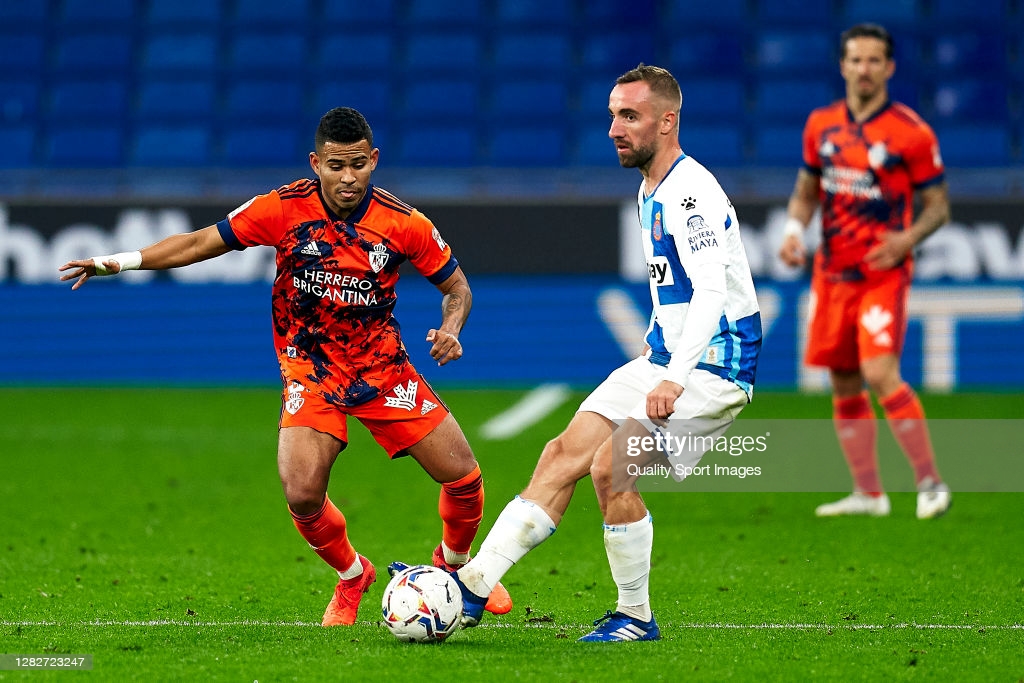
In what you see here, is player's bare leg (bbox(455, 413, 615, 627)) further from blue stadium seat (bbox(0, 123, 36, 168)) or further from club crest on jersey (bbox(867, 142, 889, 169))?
blue stadium seat (bbox(0, 123, 36, 168))

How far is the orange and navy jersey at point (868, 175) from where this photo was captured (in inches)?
328

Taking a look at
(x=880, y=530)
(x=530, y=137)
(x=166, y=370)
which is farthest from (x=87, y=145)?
(x=880, y=530)

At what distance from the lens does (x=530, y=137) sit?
16562mm

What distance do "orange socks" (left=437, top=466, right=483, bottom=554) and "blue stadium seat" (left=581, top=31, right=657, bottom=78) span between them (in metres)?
11.9

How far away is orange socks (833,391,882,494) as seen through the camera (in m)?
8.41

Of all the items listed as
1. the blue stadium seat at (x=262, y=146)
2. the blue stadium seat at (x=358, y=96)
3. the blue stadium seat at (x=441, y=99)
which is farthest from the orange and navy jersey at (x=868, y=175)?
the blue stadium seat at (x=358, y=96)

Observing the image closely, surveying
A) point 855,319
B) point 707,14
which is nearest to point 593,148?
point 707,14

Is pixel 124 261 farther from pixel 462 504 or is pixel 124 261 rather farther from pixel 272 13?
pixel 272 13

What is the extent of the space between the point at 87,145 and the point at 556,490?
13.0 metres

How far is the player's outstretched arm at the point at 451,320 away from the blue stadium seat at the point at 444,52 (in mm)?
11791

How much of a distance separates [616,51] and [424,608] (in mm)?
13213

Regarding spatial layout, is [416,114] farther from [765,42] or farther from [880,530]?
[880,530]

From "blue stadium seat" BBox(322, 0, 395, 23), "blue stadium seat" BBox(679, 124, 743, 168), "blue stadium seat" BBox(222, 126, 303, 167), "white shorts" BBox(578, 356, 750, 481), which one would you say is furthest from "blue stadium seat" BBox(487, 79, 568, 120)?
"white shorts" BBox(578, 356, 750, 481)

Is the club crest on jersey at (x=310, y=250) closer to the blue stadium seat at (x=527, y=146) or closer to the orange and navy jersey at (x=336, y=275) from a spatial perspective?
the orange and navy jersey at (x=336, y=275)
